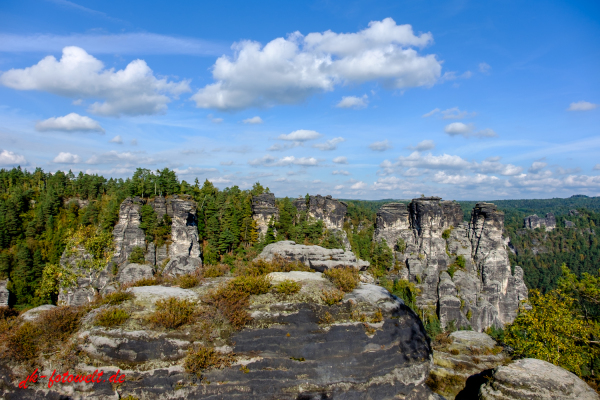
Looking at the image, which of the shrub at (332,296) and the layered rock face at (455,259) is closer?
the shrub at (332,296)

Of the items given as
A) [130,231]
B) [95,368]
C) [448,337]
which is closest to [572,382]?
[448,337]

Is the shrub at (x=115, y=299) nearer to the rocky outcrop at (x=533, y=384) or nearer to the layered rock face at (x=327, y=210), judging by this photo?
the rocky outcrop at (x=533, y=384)

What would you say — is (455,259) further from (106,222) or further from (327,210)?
(106,222)

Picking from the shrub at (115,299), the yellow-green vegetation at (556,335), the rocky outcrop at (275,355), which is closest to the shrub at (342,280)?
the rocky outcrop at (275,355)

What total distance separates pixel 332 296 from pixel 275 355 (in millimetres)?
3090

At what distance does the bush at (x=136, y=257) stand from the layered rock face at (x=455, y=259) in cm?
4821

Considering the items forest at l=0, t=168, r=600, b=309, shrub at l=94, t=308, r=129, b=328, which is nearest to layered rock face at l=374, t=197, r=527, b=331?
forest at l=0, t=168, r=600, b=309

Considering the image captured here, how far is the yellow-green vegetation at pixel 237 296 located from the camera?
11.4 meters

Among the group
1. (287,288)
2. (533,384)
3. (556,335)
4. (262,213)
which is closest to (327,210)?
(262,213)

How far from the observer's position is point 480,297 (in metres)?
59.8

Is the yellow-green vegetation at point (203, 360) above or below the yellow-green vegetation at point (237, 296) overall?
below

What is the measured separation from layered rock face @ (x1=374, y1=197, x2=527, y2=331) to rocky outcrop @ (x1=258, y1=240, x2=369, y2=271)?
44.3 metres

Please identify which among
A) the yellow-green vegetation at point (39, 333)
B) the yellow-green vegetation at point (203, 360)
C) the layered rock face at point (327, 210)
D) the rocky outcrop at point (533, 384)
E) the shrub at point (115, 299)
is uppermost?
the layered rock face at point (327, 210)

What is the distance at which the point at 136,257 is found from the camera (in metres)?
47.6
